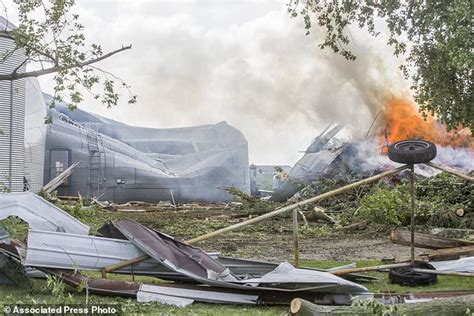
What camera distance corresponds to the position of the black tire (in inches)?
249

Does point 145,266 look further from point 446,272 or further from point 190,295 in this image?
point 446,272

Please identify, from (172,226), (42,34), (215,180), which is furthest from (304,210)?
(215,180)

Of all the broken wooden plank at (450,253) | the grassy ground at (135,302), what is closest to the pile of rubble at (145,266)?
the grassy ground at (135,302)

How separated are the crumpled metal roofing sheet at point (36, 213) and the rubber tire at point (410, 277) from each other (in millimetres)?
3572

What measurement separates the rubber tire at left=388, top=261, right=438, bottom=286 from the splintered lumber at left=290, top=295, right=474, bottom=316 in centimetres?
224

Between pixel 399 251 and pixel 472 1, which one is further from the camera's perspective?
pixel 399 251

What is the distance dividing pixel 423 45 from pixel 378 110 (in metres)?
11.4

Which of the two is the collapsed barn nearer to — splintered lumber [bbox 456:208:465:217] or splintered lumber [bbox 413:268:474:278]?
splintered lumber [bbox 456:208:465:217]

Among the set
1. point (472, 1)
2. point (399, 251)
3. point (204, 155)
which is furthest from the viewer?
point (204, 155)

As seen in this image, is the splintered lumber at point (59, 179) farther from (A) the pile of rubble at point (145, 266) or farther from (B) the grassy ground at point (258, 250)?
(A) the pile of rubble at point (145, 266)

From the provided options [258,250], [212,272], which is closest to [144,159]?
[258,250]

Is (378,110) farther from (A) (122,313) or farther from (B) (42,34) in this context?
(A) (122,313)

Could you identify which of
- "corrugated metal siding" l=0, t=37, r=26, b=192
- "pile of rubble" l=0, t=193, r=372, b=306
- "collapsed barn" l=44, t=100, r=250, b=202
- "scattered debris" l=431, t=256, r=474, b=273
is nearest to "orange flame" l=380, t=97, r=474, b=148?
"collapsed barn" l=44, t=100, r=250, b=202

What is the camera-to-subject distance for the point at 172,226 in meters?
13.8
